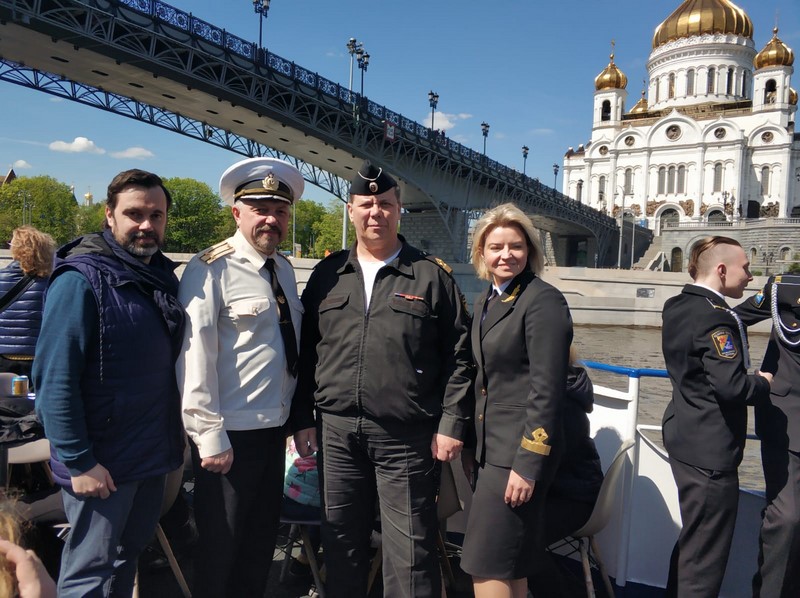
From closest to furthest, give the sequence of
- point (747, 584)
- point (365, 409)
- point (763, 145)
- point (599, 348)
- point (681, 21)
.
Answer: point (365, 409), point (747, 584), point (599, 348), point (763, 145), point (681, 21)

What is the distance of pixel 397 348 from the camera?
2350mm

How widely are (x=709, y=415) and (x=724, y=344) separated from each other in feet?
1.07

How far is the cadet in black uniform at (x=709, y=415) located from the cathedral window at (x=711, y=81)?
268 ft

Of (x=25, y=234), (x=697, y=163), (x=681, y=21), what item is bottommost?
(x=25, y=234)

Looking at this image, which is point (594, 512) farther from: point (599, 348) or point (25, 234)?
point (599, 348)

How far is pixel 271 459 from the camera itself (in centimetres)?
250

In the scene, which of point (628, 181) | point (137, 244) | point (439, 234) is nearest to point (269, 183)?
point (137, 244)

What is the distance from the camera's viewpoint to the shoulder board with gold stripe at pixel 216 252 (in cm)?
239

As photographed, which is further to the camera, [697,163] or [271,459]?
[697,163]

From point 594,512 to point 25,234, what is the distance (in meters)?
4.02

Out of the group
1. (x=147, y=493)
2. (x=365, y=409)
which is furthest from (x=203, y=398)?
(x=365, y=409)

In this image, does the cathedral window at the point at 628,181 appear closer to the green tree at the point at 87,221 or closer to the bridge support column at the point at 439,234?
the bridge support column at the point at 439,234

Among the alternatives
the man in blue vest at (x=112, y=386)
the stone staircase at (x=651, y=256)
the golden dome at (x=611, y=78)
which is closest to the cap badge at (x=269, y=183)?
the man in blue vest at (x=112, y=386)

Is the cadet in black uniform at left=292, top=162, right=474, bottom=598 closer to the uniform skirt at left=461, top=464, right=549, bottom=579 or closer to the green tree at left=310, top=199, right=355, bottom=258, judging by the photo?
the uniform skirt at left=461, top=464, right=549, bottom=579
